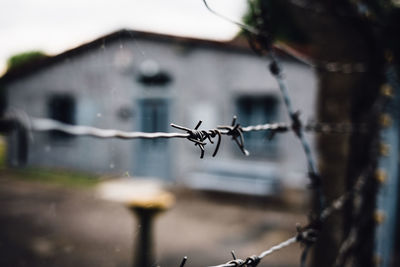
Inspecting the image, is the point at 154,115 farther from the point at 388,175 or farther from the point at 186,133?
the point at 186,133

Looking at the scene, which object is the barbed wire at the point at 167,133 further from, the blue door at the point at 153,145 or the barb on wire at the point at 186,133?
the blue door at the point at 153,145

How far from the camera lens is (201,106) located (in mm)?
8680

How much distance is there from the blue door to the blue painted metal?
7.38m

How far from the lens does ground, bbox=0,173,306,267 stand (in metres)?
4.22

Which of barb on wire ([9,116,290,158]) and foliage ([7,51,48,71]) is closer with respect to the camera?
barb on wire ([9,116,290,158])

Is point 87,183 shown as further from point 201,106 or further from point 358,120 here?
point 358,120

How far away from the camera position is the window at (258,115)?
27.1 ft

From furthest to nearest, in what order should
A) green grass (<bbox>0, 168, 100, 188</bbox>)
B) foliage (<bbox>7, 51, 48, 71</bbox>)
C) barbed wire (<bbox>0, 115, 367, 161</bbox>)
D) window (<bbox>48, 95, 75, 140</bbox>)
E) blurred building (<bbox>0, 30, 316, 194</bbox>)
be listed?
green grass (<bbox>0, 168, 100, 188</bbox>) < window (<bbox>48, 95, 75, 140</bbox>) < blurred building (<bbox>0, 30, 316, 194</bbox>) < foliage (<bbox>7, 51, 48, 71</bbox>) < barbed wire (<bbox>0, 115, 367, 161</bbox>)

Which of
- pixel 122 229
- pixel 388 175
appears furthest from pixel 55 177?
pixel 388 175

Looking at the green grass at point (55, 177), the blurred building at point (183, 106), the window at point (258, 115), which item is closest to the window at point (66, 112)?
the blurred building at point (183, 106)

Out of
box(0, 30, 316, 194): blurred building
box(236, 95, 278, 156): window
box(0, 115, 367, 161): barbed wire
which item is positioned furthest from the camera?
box(236, 95, 278, 156): window

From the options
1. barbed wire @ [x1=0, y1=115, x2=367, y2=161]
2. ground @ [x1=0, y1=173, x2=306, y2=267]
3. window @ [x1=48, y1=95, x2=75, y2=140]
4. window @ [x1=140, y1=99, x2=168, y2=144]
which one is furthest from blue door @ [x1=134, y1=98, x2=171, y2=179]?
barbed wire @ [x1=0, y1=115, x2=367, y2=161]

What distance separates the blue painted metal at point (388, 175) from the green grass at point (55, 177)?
8.33 metres

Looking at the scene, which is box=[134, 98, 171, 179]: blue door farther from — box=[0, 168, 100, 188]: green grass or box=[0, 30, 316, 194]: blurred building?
box=[0, 168, 100, 188]: green grass
